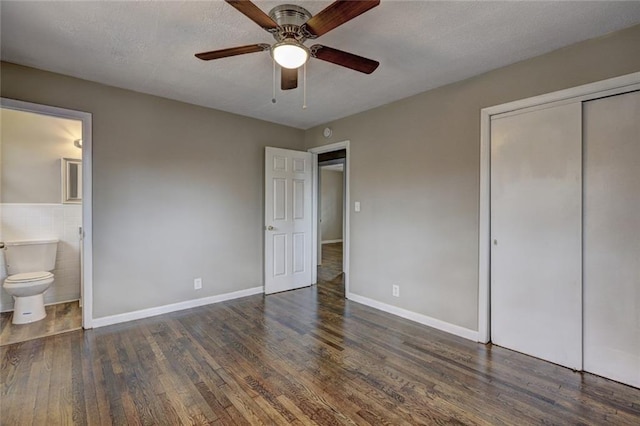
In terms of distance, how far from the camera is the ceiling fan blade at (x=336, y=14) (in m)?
1.41

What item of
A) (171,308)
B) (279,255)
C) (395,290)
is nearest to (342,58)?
(395,290)

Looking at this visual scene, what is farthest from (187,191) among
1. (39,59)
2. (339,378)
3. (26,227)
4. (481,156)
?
(481,156)

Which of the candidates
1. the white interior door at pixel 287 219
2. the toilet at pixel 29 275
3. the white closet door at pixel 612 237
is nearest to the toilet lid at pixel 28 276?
the toilet at pixel 29 275

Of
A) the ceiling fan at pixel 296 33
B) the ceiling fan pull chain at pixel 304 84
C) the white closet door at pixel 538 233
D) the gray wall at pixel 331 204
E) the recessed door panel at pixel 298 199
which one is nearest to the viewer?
the ceiling fan at pixel 296 33

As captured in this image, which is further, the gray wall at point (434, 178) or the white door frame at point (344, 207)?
the white door frame at point (344, 207)

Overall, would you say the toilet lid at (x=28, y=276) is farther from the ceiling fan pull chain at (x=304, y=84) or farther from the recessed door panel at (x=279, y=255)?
the ceiling fan pull chain at (x=304, y=84)

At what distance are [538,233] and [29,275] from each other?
4.92 m

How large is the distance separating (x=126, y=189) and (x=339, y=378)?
2772 mm

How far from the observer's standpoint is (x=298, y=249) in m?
4.54

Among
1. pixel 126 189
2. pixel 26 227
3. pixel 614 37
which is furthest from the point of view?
pixel 26 227

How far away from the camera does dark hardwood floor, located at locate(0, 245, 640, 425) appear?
1821mm

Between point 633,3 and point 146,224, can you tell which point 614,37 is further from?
point 146,224

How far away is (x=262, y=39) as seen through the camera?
223cm

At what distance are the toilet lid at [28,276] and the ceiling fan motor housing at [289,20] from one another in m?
3.47
